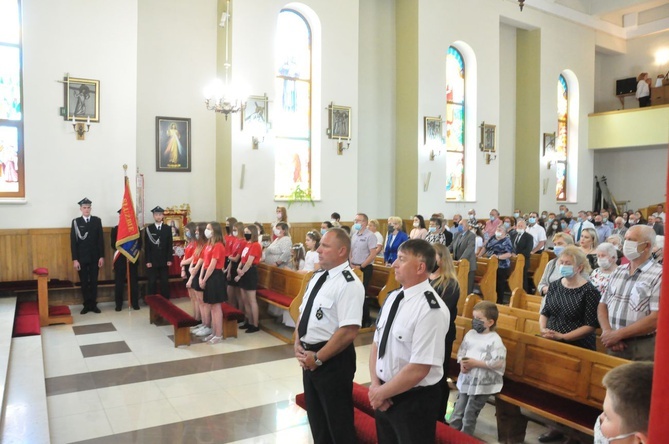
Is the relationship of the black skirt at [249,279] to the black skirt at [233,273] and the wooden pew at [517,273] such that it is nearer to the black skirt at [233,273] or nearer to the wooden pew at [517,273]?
the black skirt at [233,273]

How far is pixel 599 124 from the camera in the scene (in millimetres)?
18109

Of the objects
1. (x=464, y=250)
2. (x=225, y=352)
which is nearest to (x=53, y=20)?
(x=225, y=352)

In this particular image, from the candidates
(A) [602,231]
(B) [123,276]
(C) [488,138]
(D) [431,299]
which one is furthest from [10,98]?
(A) [602,231]

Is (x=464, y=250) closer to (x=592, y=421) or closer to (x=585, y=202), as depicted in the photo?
(x=592, y=421)

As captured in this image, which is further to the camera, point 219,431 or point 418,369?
point 219,431

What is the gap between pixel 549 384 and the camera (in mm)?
3953

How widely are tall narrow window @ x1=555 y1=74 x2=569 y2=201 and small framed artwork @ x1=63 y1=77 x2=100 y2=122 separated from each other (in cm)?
1434

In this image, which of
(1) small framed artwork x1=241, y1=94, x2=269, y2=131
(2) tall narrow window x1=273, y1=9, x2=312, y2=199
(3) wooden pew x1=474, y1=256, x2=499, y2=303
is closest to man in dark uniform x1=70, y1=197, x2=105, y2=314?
(1) small framed artwork x1=241, y1=94, x2=269, y2=131

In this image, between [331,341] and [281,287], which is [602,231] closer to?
[281,287]

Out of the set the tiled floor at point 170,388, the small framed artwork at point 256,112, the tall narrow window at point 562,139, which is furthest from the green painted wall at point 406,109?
the tiled floor at point 170,388

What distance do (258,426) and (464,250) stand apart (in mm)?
4993

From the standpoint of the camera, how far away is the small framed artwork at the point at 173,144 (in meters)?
11.0

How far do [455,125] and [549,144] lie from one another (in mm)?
3810

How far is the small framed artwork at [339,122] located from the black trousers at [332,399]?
952 centimetres
